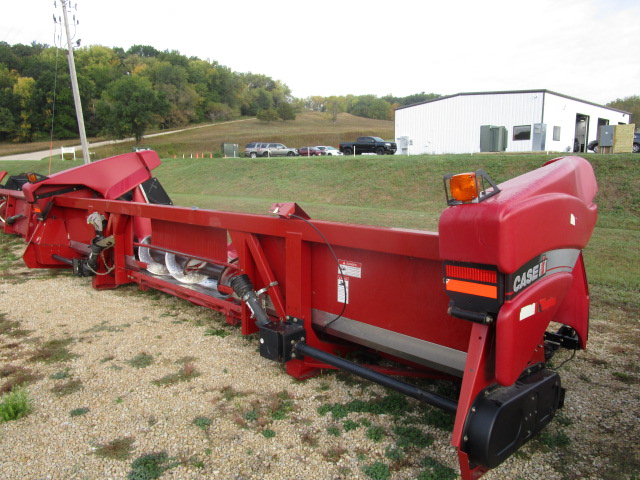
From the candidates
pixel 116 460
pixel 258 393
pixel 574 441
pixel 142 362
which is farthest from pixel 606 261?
pixel 116 460

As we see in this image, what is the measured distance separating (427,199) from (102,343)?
1081 centimetres

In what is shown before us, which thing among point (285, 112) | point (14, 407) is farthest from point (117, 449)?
point (285, 112)

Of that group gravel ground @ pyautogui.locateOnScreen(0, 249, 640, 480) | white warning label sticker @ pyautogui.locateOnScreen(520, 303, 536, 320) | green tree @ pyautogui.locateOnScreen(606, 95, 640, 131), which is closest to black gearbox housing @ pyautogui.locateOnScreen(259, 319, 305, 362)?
gravel ground @ pyautogui.locateOnScreen(0, 249, 640, 480)

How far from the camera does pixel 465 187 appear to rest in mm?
1819

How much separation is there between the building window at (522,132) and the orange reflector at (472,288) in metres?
26.4

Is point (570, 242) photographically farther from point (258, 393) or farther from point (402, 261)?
point (258, 393)

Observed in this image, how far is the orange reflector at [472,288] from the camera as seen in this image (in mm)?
1812

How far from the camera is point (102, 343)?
3822mm

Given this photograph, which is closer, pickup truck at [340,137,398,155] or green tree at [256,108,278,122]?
pickup truck at [340,137,398,155]

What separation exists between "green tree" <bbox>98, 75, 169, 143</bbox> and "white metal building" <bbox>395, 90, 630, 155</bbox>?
1222 inches

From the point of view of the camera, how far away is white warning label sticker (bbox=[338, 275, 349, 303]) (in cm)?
289

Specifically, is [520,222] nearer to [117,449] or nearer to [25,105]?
[117,449]

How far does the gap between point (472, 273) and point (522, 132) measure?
88.1 ft

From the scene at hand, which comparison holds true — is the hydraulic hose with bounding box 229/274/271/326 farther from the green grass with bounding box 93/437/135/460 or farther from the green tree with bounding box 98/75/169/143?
the green tree with bounding box 98/75/169/143
